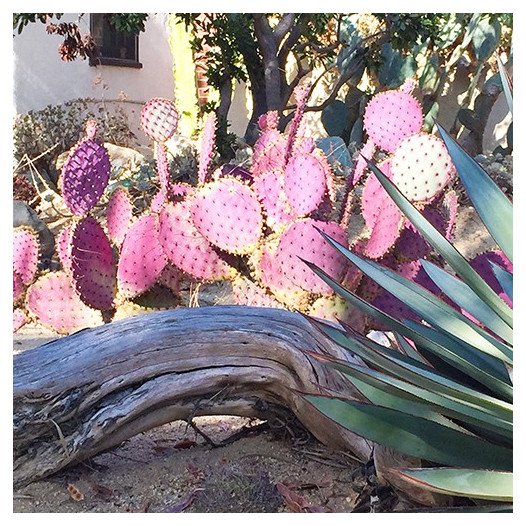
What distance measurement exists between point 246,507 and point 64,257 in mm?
1572

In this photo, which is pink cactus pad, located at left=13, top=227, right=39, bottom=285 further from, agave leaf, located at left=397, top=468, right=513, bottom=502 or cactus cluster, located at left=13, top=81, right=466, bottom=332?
agave leaf, located at left=397, top=468, right=513, bottom=502

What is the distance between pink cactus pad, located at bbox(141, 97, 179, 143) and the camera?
315 centimetres

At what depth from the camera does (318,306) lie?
2957 millimetres

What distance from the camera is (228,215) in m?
2.89

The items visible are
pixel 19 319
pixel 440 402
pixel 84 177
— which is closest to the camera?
pixel 440 402

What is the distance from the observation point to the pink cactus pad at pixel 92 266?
3150 millimetres

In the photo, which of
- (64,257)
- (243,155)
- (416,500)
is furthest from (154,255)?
(243,155)

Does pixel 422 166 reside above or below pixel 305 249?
above

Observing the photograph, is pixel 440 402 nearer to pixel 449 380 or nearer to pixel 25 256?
pixel 449 380

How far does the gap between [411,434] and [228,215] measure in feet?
5.24

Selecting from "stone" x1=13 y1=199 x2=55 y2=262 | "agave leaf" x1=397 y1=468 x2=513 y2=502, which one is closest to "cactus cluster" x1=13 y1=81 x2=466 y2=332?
"agave leaf" x1=397 y1=468 x2=513 y2=502

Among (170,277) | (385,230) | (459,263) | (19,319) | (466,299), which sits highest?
(459,263)

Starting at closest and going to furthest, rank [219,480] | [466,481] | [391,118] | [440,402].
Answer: [466,481] → [440,402] → [219,480] → [391,118]

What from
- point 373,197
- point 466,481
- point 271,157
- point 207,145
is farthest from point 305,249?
point 466,481
